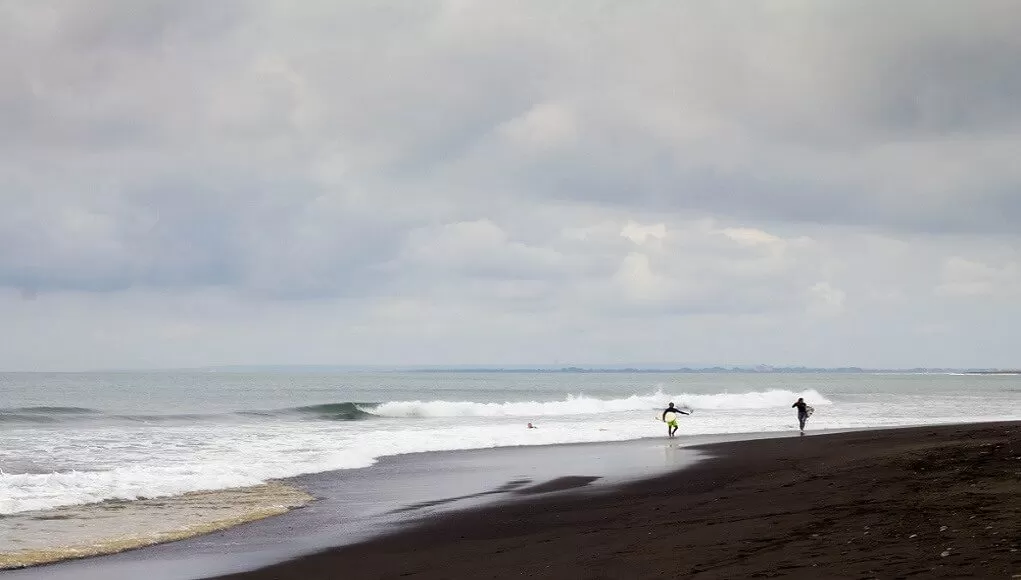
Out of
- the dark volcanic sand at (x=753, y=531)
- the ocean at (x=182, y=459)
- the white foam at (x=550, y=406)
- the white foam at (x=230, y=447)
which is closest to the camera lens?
the dark volcanic sand at (x=753, y=531)

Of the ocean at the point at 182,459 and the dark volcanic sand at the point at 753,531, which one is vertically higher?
the dark volcanic sand at the point at 753,531

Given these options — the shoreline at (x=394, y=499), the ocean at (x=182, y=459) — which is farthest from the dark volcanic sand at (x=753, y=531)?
the ocean at (x=182, y=459)

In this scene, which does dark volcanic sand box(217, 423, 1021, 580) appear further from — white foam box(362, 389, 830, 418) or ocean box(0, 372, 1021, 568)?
white foam box(362, 389, 830, 418)

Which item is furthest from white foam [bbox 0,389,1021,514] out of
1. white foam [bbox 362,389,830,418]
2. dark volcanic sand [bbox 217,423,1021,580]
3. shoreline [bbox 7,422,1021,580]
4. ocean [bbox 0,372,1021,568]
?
white foam [bbox 362,389,830,418]

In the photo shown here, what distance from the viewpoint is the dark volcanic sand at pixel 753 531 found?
8.26 metres

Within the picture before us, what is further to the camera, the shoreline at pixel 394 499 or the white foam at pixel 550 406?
the white foam at pixel 550 406

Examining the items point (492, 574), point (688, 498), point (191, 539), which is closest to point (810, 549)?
point (492, 574)

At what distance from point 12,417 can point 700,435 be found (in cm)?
3713

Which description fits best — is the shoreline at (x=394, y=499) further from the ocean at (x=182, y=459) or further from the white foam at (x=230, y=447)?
the white foam at (x=230, y=447)

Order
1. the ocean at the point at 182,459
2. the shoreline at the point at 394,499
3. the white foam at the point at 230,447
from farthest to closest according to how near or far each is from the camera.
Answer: the white foam at the point at 230,447
the ocean at the point at 182,459
the shoreline at the point at 394,499

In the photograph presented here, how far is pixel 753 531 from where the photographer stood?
10.6m

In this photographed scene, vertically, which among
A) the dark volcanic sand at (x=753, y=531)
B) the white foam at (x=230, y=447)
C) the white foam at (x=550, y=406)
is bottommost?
the white foam at (x=550, y=406)

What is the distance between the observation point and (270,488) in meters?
19.8

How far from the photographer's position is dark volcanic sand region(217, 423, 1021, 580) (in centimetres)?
826
